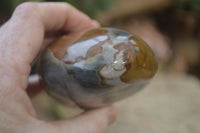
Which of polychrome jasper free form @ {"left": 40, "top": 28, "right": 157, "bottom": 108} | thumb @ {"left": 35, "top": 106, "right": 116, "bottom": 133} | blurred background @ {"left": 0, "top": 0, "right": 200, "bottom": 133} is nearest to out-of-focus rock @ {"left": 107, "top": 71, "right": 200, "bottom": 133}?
blurred background @ {"left": 0, "top": 0, "right": 200, "bottom": 133}

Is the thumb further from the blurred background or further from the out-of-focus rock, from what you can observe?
the out-of-focus rock

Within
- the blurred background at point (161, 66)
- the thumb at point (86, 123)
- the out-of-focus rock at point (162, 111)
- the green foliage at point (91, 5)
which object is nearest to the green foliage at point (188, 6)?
the blurred background at point (161, 66)

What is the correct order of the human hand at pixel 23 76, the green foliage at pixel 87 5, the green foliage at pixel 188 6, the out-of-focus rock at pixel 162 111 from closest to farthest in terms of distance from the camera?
the human hand at pixel 23 76
the out-of-focus rock at pixel 162 111
the green foliage at pixel 87 5
the green foliage at pixel 188 6

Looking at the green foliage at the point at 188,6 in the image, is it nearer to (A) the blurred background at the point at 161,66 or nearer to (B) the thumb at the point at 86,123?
(A) the blurred background at the point at 161,66

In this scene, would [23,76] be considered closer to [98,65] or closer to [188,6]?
[98,65]

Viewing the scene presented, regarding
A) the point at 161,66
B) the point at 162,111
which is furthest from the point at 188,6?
the point at 162,111

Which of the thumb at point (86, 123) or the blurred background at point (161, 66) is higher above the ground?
the thumb at point (86, 123)
